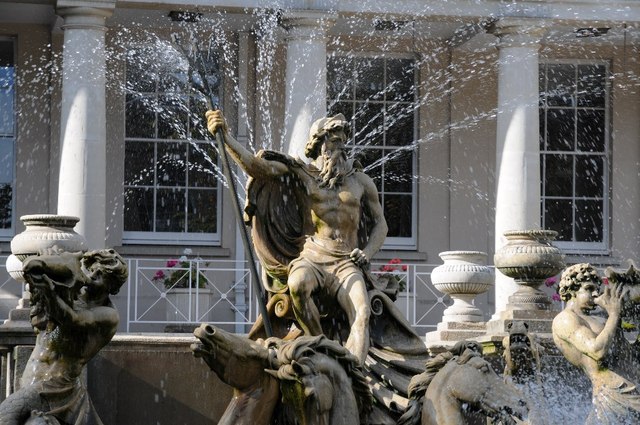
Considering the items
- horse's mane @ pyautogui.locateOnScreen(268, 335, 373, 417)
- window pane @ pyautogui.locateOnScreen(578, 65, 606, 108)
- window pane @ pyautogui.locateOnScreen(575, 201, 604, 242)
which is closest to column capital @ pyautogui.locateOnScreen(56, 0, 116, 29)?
window pane @ pyautogui.locateOnScreen(578, 65, 606, 108)

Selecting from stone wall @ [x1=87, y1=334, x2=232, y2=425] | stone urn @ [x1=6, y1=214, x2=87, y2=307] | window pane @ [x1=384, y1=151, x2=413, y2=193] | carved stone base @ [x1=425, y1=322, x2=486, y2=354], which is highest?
window pane @ [x1=384, y1=151, x2=413, y2=193]

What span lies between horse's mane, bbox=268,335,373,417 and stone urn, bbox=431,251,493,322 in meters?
7.03

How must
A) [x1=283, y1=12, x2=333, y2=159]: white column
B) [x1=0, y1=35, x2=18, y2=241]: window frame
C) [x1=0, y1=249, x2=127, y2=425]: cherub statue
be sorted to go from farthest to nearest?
[x1=0, y1=35, x2=18, y2=241]: window frame, [x1=283, y1=12, x2=333, y2=159]: white column, [x1=0, y1=249, x2=127, y2=425]: cherub statue

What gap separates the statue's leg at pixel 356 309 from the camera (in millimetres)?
10047

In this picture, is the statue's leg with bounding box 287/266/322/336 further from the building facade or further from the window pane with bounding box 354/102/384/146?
the window pane with bounding box 354/102/384/146

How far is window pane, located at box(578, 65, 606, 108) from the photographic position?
26.7 meters

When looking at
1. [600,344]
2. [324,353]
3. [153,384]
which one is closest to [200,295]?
[153,384]

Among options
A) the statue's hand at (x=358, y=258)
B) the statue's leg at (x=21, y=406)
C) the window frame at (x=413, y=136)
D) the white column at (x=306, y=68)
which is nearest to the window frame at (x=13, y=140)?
the white column at (x=306, y=68)

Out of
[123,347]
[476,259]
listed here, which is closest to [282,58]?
[476,259]

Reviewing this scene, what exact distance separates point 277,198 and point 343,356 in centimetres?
246

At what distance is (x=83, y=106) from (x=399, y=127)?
535cm

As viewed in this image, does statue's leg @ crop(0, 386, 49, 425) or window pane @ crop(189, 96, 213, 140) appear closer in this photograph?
statue's leg @ crop(0, 386, 49, 425)

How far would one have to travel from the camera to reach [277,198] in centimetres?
1066

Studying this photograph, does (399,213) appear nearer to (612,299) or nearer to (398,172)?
(398,172)
